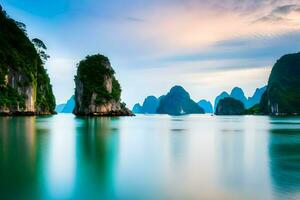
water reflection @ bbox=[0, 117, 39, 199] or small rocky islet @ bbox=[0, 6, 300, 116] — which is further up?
small rocky islet @ bbox=[0, 6, 300, 116]

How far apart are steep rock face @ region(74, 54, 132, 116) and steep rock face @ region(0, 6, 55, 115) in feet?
41.5

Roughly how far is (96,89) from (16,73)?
3329cm

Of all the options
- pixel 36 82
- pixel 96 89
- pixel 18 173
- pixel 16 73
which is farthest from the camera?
pixel 96 89

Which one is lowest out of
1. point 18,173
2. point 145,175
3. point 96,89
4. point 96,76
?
point 145,175

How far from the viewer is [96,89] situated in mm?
108125

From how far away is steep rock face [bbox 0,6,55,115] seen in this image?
72.2 m

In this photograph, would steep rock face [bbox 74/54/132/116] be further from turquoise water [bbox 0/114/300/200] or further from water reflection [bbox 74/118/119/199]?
water reflection [bbox 74/118/119/199]

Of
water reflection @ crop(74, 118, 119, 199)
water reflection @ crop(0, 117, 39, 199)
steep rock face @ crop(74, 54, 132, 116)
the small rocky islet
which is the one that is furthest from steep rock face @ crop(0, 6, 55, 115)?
water reflection @ crop(74, 118, 119, 199)

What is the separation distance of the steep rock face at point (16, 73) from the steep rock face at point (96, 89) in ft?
41.5

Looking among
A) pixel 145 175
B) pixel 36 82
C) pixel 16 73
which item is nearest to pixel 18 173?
pixel 145 175

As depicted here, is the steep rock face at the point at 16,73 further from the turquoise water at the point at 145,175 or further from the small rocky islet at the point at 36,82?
the turquoise water at the point at 145,175

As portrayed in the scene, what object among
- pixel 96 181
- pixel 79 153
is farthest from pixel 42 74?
pixel 96 181

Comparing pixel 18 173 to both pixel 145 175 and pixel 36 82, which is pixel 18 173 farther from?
pixel 36 82

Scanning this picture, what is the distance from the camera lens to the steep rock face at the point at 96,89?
10650 cm
